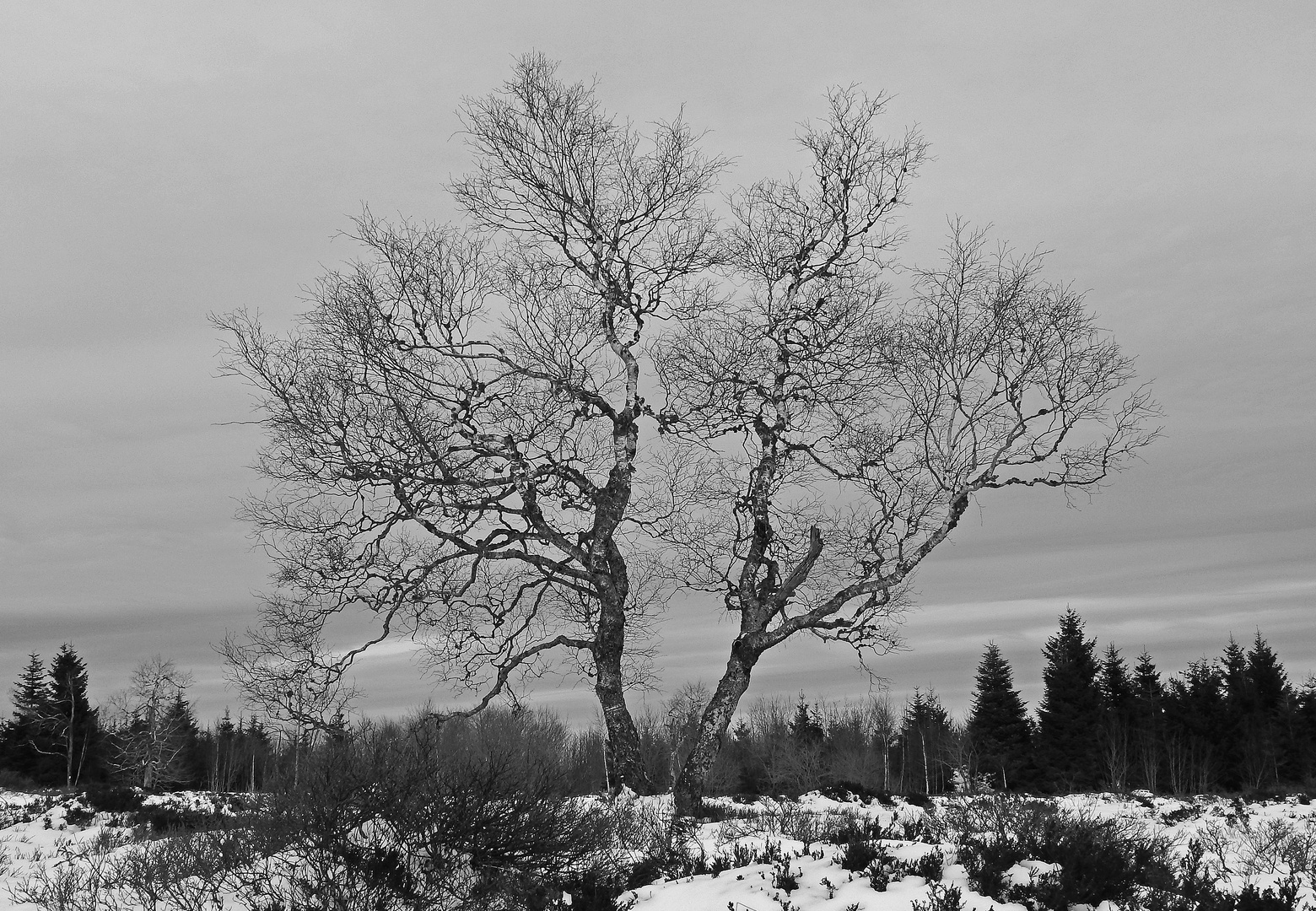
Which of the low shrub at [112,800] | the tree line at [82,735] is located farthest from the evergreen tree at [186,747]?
the low shrub at [112,800]

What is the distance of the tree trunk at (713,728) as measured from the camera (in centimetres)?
1402

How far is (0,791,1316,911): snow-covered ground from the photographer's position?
8320 mm

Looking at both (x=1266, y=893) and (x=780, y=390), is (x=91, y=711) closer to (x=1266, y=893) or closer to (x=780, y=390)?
(x=780, y=390)

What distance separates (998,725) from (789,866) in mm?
47650

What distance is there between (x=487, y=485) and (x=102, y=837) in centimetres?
856

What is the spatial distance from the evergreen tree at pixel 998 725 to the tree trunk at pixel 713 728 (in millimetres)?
39904

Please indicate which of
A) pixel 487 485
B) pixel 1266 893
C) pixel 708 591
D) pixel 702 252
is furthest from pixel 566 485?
pixel 1266 893

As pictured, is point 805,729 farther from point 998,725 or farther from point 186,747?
point 186,747

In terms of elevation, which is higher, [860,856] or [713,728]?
[713,728]

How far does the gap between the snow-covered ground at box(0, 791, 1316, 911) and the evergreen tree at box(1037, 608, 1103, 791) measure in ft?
110

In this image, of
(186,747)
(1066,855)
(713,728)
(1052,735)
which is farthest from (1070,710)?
(186,747)

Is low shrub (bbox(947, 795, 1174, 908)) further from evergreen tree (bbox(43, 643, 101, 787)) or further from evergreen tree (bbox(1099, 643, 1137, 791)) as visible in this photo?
evergreen tree (bbox(43, 643, 101, 787))

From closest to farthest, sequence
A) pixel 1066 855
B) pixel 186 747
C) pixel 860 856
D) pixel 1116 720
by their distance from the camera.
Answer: pixel 1066 855, pixel 860 856, pixel 1116 720, pixel 186 747

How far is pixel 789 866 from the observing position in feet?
29.8
